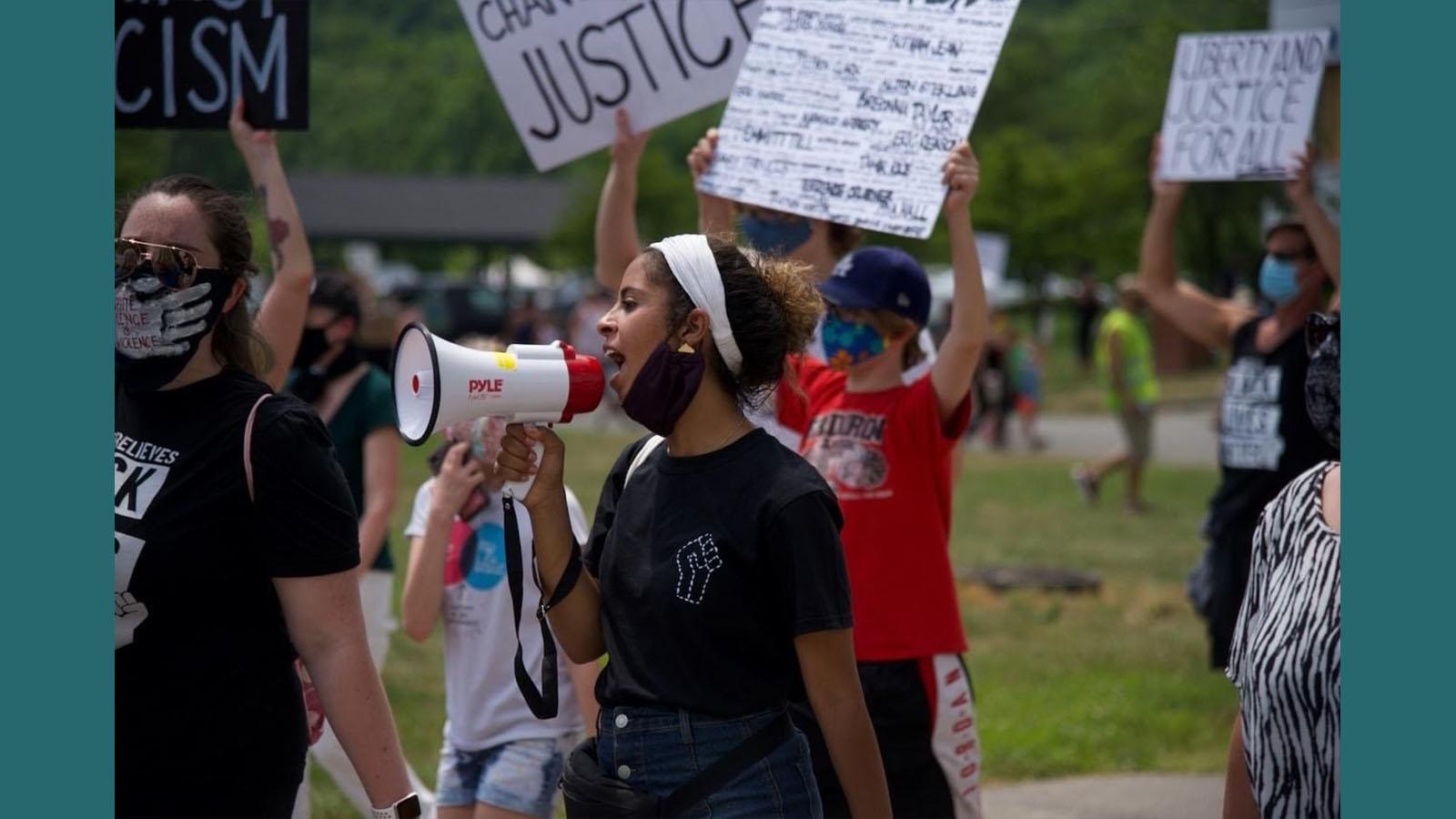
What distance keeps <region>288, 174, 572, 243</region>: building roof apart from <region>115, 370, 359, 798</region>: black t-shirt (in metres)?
84.6

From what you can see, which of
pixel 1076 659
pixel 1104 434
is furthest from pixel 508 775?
pixel 1104 434

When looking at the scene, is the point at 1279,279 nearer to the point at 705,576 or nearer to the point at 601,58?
the point at 601,58

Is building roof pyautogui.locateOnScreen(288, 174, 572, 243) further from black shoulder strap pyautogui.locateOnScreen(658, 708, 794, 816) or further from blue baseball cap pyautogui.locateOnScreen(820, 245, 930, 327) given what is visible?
black shoulder strap pyautogui.locateOnScreen(658, 708, 794, 816)

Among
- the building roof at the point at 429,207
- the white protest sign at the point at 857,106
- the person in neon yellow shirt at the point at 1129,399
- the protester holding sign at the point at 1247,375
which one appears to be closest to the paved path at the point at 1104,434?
the person in neon yellow shirt at the point at 1129,399

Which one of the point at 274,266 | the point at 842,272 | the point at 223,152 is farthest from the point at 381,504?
the point at 223,152

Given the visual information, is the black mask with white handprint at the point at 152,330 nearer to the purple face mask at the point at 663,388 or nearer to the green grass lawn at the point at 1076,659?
the purple face mask at the point at 663,388

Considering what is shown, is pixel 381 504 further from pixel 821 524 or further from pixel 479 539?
pixel 821 524

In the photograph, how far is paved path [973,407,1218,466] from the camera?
21734 mm

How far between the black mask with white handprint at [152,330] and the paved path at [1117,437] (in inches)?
688

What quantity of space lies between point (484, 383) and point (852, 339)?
65.5 inches

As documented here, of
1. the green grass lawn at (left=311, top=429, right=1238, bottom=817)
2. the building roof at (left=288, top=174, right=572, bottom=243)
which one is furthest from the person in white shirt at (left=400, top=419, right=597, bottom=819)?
the building roof at (left=288, top=174, right=572, bottom=243)

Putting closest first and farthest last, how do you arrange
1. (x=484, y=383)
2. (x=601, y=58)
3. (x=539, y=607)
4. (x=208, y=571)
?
1. (x=484, y=383)
2. (x=208, y=571)
3. (x=539, y=607)
4. (x=601, y=58)

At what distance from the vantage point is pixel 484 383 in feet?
10.2

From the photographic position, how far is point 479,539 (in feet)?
16.2
